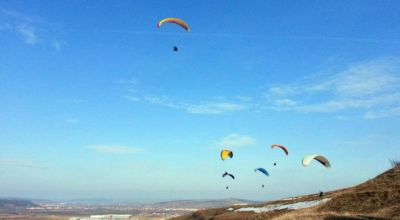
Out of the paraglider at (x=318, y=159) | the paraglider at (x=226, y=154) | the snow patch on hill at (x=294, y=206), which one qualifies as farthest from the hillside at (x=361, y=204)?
the paraglider at (x=226, y=154)

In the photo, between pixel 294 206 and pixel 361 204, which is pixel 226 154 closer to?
pixel 294 206

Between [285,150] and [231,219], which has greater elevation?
[285,150]

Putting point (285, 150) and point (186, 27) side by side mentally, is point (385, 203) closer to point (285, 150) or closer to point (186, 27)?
point (285, 150)

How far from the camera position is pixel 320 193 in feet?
192

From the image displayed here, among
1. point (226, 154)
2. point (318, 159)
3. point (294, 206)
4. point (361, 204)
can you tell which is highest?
point (226, 154)

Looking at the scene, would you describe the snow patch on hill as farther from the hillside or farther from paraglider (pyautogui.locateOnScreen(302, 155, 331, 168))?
paraglider (pyautogui.locateOnScreen(302, 155, 331, 168))

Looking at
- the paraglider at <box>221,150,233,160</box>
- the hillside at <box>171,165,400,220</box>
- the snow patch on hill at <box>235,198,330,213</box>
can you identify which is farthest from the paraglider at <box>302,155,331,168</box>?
the paraglider at <box>221,150,233,160</box>

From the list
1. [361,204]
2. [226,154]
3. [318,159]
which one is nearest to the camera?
[361,204]

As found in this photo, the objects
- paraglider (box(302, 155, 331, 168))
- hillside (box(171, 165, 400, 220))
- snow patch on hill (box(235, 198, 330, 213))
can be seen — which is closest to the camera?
hillside (box(171, 165, 400, 220))

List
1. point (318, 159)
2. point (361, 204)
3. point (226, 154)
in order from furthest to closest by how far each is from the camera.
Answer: point (226, 154) → point (318, 159) → point (361, 204)

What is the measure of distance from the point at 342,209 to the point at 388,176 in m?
12.7

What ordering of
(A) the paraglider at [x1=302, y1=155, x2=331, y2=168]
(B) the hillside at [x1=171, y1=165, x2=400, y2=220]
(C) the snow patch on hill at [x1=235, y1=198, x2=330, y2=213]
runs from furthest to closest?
(C) the snow patch on hill at [x1=235, y1=198, x2=330, y2=213]
(A) the paraglider at [x1=302, y1=155, x2=331, y2=168]
(B) the hillside at [x1=171, y1=165, x2=400, y2=220]

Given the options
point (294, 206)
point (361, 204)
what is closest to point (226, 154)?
point (294, 206)

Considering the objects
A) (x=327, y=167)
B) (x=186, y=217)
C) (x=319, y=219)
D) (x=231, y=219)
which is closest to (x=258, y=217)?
(x=231, y=219)
